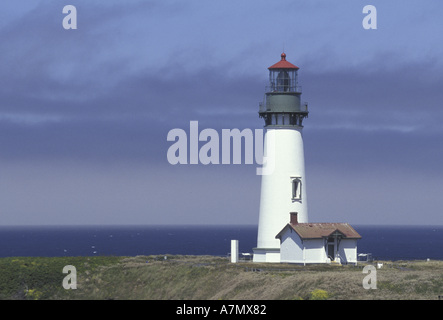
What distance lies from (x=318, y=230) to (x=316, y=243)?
0.92 metres

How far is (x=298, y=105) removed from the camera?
6019 centimetres

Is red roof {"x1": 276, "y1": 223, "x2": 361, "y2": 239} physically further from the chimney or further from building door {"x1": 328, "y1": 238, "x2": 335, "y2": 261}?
building door {"x1": 328, "y1": 238, "x2": 335, "y2": 261}

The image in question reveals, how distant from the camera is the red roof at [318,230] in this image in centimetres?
5719

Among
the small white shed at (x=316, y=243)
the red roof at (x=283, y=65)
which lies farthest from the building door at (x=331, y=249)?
the red roof at (x=283, y=65)

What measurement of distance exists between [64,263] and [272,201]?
1520cm

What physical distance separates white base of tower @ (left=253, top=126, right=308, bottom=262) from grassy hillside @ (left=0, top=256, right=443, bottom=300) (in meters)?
2.73

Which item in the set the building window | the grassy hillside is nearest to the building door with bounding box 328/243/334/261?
the grassy hillside

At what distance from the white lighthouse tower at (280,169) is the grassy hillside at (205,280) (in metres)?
3.04

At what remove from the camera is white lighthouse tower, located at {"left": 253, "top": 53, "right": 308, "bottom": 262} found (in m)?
59.7

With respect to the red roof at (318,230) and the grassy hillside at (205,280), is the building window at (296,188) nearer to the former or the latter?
the red roof at (318,230)
